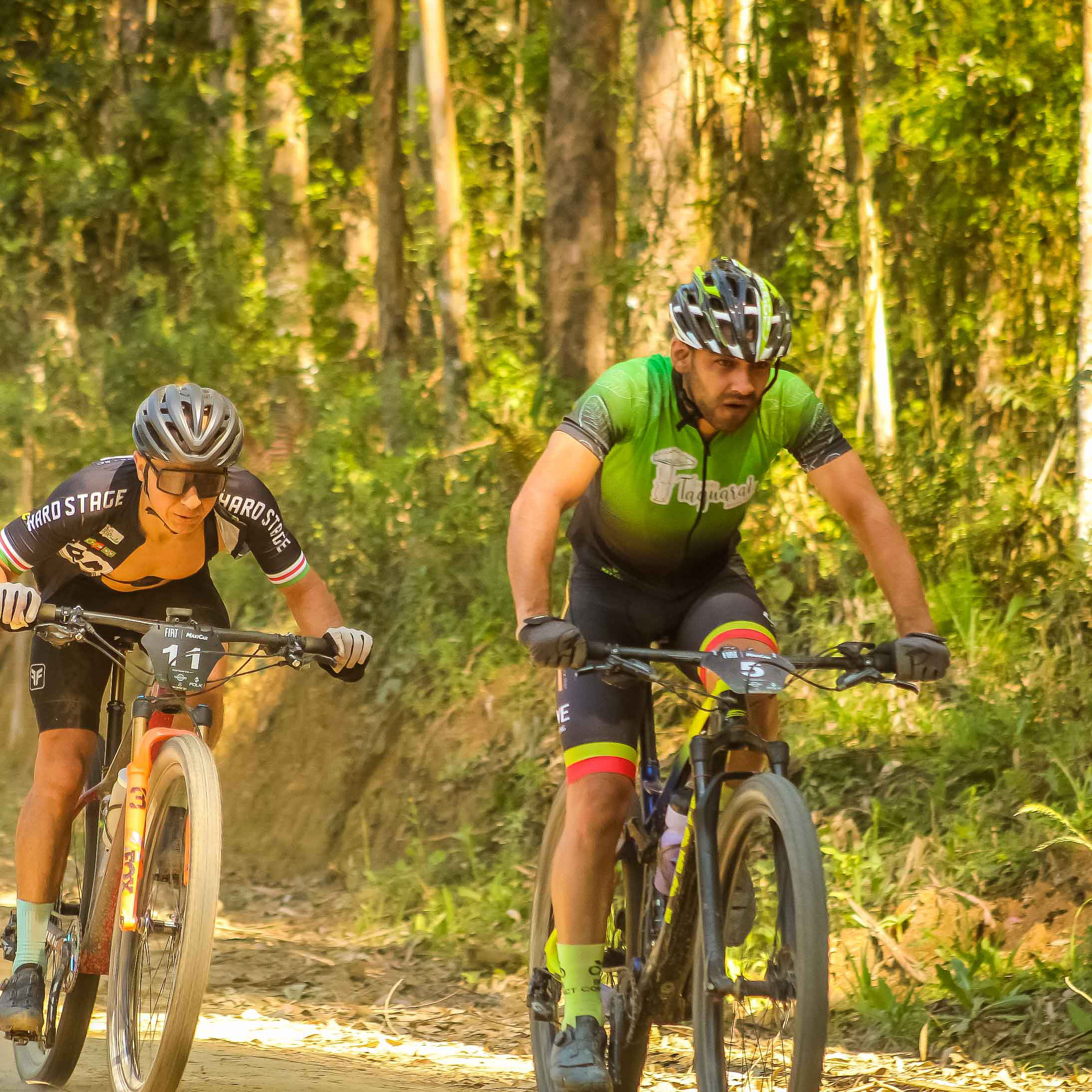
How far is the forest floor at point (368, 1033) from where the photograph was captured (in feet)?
18.6

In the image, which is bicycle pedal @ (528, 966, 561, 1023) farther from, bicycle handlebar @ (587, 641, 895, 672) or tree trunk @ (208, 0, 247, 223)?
tree trunk @ (208, 0, 247, 223)

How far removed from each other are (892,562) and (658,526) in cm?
69

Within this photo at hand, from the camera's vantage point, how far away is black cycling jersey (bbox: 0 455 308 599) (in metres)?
5.27

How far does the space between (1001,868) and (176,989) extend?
12.2ft

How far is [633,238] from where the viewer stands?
10.7m

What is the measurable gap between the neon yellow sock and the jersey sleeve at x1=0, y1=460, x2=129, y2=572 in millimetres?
2031

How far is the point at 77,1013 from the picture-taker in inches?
208

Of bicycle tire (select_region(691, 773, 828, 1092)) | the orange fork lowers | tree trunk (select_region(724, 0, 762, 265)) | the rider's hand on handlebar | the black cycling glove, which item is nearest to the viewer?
bicycle tire (select_region(691, 773, 828, 1092))

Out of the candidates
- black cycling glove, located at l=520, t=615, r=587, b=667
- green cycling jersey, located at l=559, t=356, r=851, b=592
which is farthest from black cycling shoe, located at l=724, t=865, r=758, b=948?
green cycling jersey, located at l=559, t=356, r=851, b=592

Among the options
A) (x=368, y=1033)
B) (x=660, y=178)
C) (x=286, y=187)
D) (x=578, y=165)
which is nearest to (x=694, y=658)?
(x=368, y=1033)

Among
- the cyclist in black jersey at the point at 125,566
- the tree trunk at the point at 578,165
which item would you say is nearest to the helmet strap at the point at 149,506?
the cyclist in black jersey at the point at 125,566

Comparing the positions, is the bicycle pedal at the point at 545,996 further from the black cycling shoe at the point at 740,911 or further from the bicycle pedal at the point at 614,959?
the black cycling shoe at the point at 740,911

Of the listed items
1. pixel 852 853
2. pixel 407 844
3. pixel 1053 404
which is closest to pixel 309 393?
pixel 407 844

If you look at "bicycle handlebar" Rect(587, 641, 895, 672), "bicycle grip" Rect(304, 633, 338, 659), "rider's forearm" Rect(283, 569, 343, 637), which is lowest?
"bicycle handlebar" Rect(587, 641, 895, 672)
